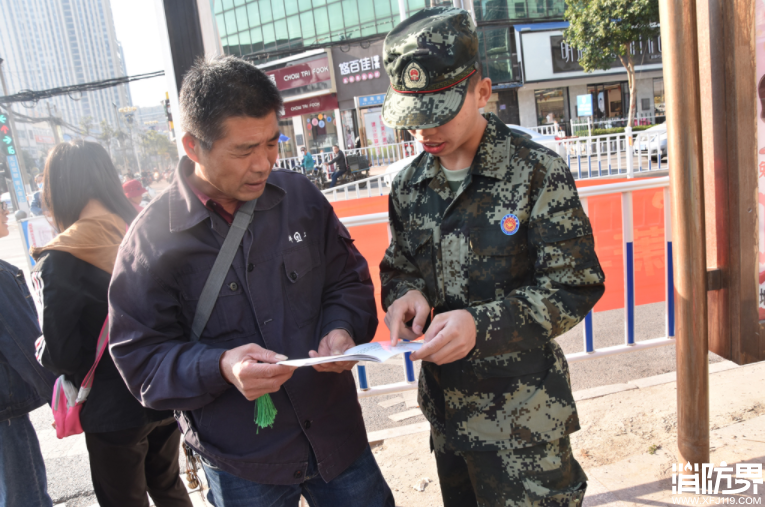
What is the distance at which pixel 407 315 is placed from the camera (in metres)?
1.55

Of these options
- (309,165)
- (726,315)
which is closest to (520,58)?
(309,165)

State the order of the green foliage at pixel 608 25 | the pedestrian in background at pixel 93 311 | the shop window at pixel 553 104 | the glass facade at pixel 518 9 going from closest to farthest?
1. the pedestrian in background at pixel 93 311
2. the green foliage at pixel 608 25
3. the glass facade at pixel 518 9
4. the shop window at pixel 553 104

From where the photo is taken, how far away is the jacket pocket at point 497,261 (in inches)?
59.3

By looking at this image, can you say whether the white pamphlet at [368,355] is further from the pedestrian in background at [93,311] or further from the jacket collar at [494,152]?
the pedestrian in background at [93,311]

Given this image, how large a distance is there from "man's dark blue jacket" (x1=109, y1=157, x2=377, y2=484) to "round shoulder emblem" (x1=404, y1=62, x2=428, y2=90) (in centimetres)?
47

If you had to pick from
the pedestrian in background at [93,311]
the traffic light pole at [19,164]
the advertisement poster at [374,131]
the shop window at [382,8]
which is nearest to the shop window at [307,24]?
the shop window at [382,8]

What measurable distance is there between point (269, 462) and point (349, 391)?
1.13 feet

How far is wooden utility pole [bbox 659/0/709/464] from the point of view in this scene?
6.72 ft

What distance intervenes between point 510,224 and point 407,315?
394mm

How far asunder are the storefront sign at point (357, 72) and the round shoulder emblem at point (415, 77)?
27049mm

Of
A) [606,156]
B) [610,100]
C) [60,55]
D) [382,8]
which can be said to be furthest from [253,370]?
[610,100]

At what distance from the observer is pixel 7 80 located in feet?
66.3

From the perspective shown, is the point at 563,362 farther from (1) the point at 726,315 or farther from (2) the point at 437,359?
(1) the point at 726,315

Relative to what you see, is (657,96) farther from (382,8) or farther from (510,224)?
(510,224)
